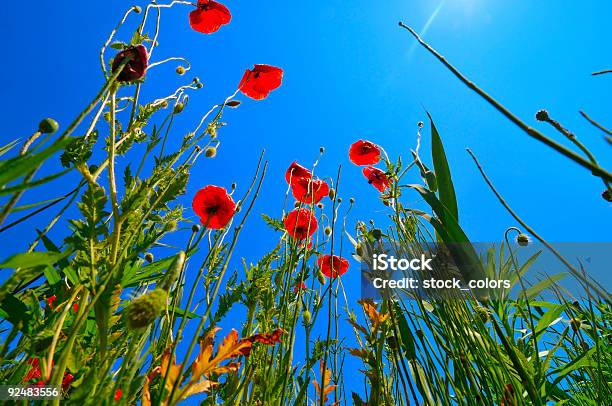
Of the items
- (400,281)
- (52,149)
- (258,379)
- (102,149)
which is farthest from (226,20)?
(52,149)

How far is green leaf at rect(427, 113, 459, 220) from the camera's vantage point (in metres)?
1.07

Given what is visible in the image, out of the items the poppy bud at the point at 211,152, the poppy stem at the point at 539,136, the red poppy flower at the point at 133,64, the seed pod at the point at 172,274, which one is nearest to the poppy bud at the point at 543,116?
the poppy stem at the point at 539,136

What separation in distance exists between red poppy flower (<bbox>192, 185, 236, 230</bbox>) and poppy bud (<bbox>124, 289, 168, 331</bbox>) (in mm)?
887

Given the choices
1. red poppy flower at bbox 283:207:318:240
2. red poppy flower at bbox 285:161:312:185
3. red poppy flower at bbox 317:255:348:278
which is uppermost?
red poppy flower at bbox 285:161:312:185

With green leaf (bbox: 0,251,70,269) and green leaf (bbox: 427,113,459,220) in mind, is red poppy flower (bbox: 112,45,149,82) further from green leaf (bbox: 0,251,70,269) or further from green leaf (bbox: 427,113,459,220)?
green leaf (bbox: 427,113,459,220)

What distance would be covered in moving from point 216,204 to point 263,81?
2.08 ft

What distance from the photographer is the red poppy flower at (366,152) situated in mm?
1861

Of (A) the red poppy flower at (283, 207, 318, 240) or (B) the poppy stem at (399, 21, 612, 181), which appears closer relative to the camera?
(B) the poppy stem at (399, 21, 612, 181)

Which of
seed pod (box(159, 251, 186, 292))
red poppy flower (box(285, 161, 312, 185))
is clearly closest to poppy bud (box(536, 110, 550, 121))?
seed pod (box(159, 251, 186, 292))

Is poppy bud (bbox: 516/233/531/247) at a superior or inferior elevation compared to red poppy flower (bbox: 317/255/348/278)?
inferior

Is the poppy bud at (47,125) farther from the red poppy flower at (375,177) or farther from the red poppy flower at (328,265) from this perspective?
the red poppy flower at (375,177)

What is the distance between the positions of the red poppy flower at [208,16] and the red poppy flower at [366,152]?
76cm

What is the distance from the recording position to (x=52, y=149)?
1.05ft

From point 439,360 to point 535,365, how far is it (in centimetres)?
19
